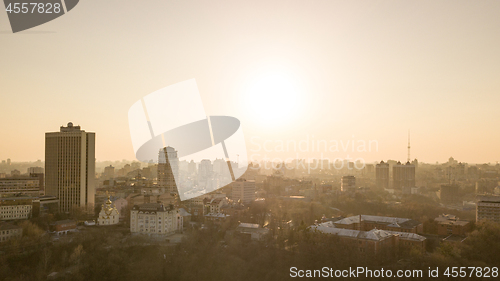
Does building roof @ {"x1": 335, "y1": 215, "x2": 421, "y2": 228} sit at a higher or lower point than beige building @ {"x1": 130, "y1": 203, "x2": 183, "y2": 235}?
lower

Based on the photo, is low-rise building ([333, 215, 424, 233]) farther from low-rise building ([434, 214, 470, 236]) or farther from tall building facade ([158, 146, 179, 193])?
tall building facade ([158, 146, 179, 193])

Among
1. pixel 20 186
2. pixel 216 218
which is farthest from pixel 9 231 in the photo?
pixel 216 218

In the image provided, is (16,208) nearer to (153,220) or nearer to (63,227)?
(63,227)

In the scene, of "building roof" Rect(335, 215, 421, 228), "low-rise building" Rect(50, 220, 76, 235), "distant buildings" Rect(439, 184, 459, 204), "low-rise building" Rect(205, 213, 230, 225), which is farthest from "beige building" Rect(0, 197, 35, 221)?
"distant buildings" Rect(439, 184, 459, 204)

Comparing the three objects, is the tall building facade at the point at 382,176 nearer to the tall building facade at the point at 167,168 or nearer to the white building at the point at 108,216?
the tall building facade at the point at 167,168

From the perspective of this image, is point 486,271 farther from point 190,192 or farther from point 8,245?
point 190,192

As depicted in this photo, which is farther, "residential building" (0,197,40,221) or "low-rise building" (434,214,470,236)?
"low-rise building" (434,214,470,236)
